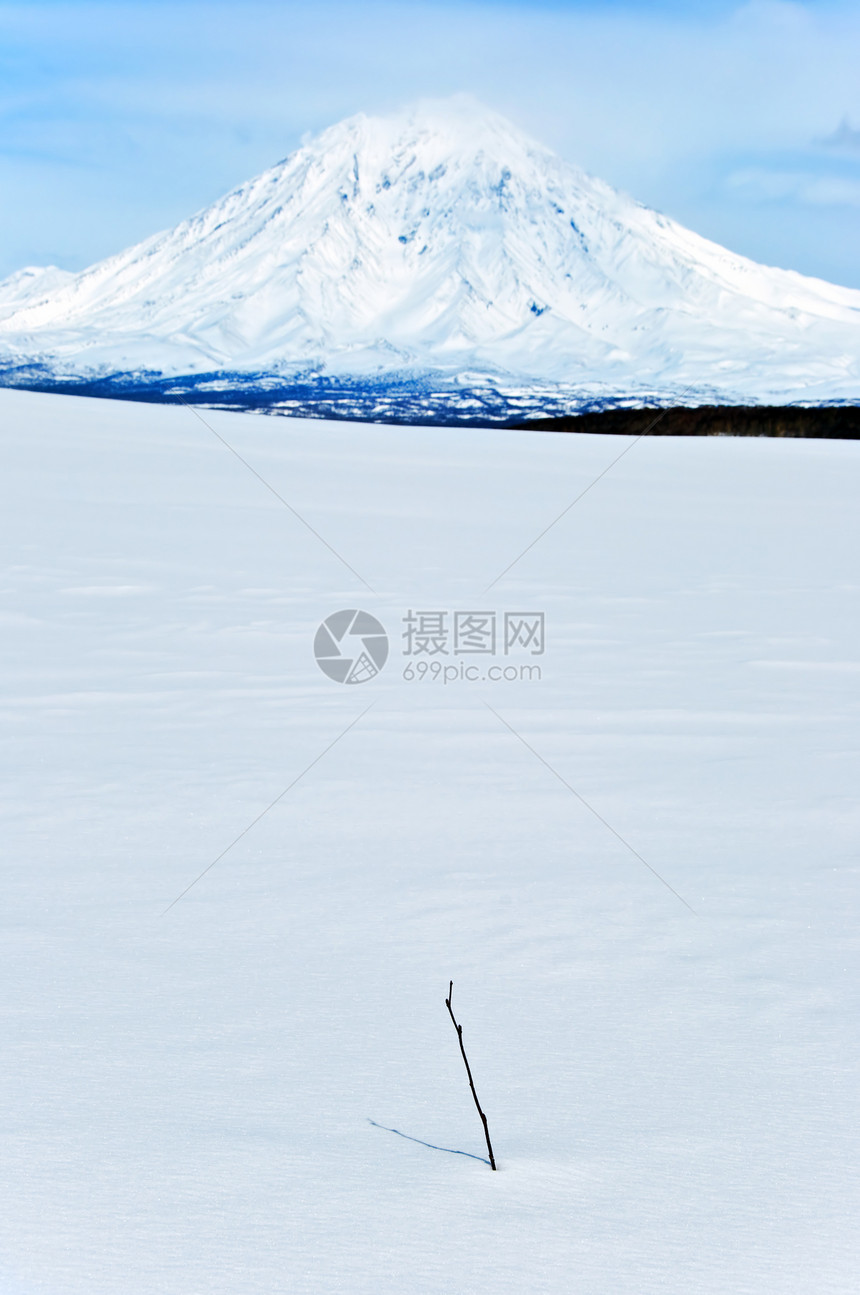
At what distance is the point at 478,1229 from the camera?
1.78 m

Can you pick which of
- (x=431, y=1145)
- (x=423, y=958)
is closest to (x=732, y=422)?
(x=423, y=958)

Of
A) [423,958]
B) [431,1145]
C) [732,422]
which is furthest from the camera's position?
[732,422]

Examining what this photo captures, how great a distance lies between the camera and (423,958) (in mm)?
2674

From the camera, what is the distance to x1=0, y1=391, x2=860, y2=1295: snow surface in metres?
1.79

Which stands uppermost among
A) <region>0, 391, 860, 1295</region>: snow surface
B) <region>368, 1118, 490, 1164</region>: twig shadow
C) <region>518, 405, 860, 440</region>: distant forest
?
<region>518, 405, 860, 440</region>: distant forest

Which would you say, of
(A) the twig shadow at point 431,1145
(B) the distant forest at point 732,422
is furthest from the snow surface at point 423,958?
(B) the distant forest at point 732,422

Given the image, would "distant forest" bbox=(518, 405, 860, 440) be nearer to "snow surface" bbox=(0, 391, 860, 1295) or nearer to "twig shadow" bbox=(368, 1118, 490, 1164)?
"snow surface" bbox=(0, 391, 860, 1295)

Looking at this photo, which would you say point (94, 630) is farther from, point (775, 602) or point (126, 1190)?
point (126, 1190)

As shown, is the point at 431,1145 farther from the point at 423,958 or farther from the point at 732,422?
the point at 732,422

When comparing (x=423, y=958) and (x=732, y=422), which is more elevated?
(x=732, y=422)

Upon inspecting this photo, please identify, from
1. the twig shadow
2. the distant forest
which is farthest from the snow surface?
the distant forest

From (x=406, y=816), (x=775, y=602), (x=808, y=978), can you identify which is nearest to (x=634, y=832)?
(x=406, y=816)

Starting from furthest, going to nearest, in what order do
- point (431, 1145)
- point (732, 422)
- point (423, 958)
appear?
point (732, 422) → point (423, 958) → point (431, 1145)

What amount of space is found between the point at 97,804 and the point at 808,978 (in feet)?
6.75
